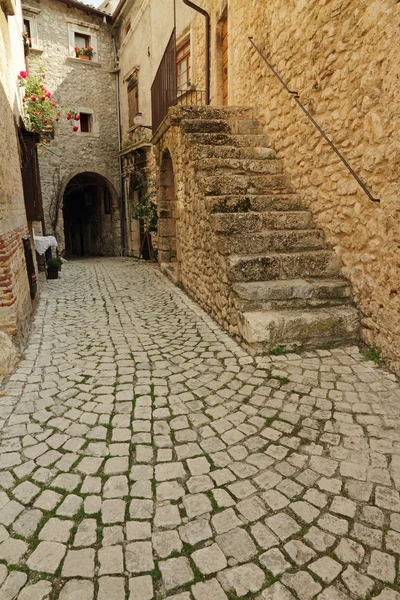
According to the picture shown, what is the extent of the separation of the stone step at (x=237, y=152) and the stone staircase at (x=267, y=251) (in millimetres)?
14

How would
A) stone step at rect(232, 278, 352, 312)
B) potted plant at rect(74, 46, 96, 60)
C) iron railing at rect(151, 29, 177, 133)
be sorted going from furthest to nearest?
potted plant at rect(74, 46, 96, 60) < iron railing at rect(151, 29, 177, 133) < stone step at rect(232, 278, 352, 312)

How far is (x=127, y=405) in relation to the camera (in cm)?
289

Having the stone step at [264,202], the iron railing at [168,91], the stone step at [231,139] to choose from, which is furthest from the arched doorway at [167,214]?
the stone step at [264,202]

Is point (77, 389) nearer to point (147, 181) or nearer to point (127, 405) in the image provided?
point (127, 405)

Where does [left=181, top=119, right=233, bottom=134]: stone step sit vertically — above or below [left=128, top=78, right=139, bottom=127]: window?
below

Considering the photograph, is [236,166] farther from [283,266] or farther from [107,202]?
[107,202]

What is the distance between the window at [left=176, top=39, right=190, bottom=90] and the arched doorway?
3.05 m

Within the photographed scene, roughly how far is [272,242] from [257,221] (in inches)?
14.3

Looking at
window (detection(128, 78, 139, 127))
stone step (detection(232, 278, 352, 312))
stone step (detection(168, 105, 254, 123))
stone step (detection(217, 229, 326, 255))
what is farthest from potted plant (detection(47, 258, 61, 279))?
window (detection(128, 78, 139, 127))

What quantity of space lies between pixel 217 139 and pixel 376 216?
3.25m

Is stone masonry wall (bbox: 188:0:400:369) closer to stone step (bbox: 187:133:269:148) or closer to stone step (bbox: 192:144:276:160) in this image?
stone step (bbox: 192:144:276:160)

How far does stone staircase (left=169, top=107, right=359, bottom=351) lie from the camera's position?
373 centimetres

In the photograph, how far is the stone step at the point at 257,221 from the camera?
4.44 m

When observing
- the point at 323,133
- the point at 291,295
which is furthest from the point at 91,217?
the point at 291,295
